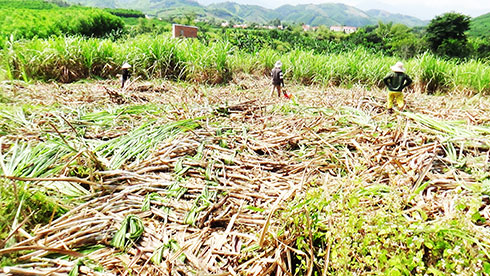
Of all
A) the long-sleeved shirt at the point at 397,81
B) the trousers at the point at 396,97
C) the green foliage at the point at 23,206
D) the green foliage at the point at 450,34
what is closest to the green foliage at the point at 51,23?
the long-sleeved shirt at the point at 397,81

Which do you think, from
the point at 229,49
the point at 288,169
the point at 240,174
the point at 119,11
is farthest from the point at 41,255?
the point at 119,11

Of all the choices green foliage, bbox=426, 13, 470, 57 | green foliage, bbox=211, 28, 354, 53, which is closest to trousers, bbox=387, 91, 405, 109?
green foliage, bbox=211, 28, 354, 53

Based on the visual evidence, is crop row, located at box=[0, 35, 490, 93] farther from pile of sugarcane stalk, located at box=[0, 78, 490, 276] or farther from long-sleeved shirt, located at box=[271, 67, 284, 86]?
pile of sugarcane stalk, located at box=[0, 78, 490, 276]

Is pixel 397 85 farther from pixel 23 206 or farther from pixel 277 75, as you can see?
pixel 23 206

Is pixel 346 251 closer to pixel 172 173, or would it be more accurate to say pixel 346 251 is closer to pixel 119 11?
pixel 172 173

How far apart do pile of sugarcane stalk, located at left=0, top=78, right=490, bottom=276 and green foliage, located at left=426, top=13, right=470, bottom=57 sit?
35674 millimetres

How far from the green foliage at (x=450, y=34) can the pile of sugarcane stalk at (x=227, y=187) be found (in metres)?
35.7

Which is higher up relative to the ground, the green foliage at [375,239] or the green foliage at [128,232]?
the green foliage at [375,239]

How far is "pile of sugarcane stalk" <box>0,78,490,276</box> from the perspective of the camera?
45.6 inches

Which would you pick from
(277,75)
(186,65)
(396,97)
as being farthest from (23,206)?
(186,65)

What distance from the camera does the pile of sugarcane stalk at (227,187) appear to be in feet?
3.80

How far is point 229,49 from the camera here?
8133 millimetres

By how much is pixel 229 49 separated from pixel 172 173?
7010 millimetres

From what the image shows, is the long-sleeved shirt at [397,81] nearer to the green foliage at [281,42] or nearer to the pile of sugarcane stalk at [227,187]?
the pile of sugarcane stalk at [227,187]
